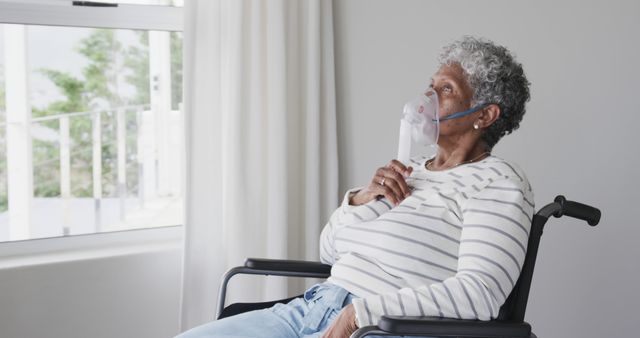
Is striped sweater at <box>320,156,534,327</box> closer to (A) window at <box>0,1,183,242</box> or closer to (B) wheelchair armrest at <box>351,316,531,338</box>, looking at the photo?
(B) wheelchair armrest at <box>351,316,531,338</box>

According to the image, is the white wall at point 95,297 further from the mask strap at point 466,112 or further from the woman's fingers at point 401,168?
the mask strap at point 466,112

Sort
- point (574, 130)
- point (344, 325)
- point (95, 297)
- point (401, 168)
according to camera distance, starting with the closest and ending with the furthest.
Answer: point (344, 325), point (401, 168), point (574, 130), point (95, 297)

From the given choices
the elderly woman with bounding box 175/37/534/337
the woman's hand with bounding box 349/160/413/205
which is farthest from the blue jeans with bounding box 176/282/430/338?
the woman's hand with bounding box 349/160/413/205

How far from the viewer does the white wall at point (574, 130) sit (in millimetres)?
2295

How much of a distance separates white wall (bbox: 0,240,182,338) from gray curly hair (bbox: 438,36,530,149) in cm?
136

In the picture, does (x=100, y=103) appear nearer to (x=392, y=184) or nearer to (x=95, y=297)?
(x=95, y=297)

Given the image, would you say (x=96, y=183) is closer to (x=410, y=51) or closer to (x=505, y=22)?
(x=410, y=51)

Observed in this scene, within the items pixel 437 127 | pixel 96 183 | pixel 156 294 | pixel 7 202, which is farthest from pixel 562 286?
pixel 7 202

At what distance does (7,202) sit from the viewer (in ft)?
8.96

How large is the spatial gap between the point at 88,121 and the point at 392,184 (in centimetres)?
138

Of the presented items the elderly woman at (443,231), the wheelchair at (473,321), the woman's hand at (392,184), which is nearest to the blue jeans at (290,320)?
the elderly woman at (443,231)

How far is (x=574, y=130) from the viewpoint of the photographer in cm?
241

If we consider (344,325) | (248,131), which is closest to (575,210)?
(344,325)

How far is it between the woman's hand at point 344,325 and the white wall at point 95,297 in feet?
4.03
